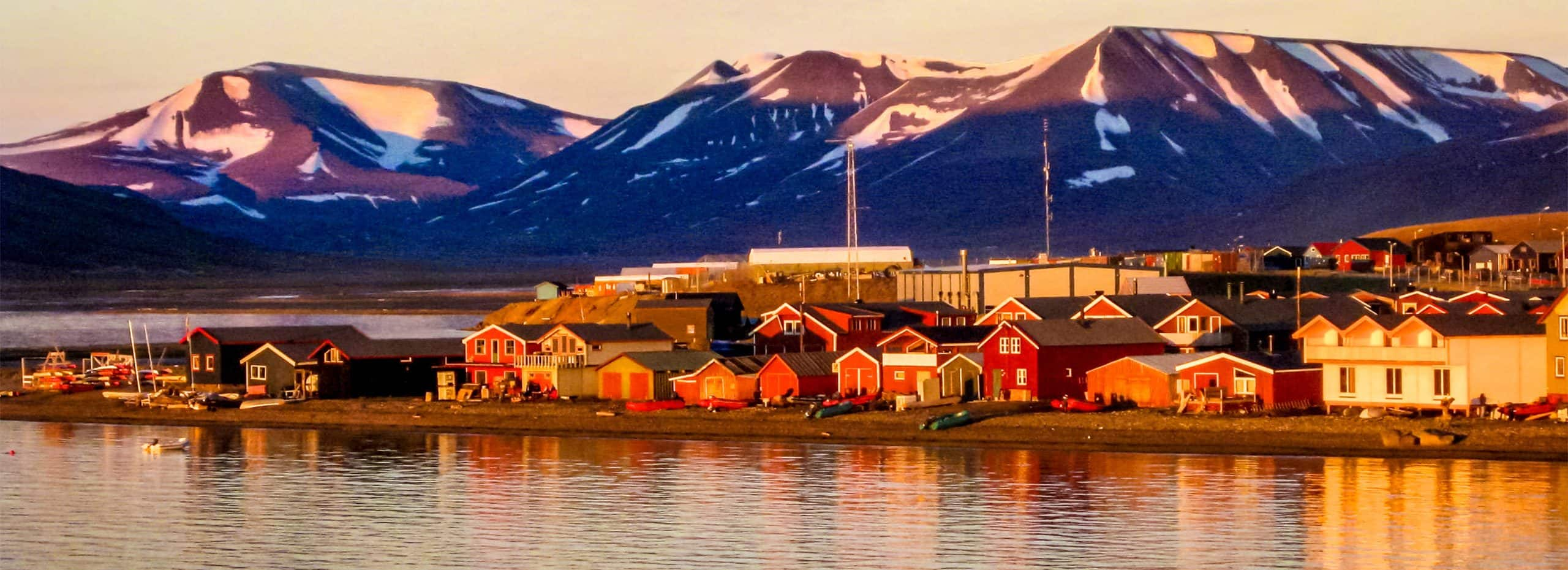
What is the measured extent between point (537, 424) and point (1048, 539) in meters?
20.6

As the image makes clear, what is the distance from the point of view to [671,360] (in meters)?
55.0

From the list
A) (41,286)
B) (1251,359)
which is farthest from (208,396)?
(41,286)

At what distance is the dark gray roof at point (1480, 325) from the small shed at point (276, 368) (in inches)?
1142

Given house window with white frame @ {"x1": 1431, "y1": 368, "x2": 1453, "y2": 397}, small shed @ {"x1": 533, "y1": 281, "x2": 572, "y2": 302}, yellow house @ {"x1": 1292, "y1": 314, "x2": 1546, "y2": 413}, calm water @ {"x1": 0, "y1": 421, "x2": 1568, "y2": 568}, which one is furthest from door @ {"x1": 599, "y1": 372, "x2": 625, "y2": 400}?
small shed @ {"x1": 533, "y1": 281, "x2": 572, "y2": 302}

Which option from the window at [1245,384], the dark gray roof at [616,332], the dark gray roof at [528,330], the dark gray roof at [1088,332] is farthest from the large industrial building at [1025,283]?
the window at [1245,384]

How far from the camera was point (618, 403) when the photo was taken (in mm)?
53688

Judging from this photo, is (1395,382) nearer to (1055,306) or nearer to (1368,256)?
(1055,306)

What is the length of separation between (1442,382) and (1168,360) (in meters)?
6.45

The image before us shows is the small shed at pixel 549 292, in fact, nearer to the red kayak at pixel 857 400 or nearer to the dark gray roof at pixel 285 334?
the dark gray roof at pixel 285 334

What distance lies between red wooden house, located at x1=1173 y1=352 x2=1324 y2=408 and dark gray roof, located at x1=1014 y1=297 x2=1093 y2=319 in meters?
9.14

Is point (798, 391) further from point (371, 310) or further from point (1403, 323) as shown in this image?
point (371, 310)

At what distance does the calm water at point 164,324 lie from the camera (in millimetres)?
87125

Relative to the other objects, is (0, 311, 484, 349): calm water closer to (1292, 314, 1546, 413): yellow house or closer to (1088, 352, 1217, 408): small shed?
(1088, 352, 1217, 408): small shed

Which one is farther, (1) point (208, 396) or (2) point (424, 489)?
(1) point (208, 396)
